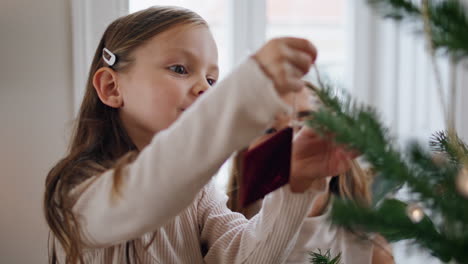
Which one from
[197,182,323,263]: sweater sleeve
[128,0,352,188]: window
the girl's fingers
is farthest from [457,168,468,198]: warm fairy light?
[128,0,352,188]: window

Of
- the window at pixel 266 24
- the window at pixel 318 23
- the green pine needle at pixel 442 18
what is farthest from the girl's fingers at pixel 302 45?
the window at pixel 318 23

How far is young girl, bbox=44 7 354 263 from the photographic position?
0.50 metres

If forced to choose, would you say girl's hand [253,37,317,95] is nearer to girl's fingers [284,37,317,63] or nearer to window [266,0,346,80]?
girl's fingers [284,37,317,63]

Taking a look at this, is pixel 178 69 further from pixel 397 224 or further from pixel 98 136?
pixel 397 224

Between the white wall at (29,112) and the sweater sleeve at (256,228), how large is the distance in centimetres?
64

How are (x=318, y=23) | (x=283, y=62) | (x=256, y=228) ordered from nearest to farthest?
(x=283, y=62) < (x=256, y=228) < (x=318, y=23)

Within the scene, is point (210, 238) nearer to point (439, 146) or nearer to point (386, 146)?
point (439, 146)

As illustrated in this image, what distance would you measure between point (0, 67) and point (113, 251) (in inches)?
32.9

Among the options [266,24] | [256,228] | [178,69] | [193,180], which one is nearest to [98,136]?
[178,69]

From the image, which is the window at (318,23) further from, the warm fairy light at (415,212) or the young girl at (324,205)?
the warm fairy light at (415,212)

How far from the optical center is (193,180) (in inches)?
21.0

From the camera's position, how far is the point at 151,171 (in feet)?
1.81

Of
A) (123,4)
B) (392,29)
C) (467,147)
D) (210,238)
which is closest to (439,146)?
(467,147)

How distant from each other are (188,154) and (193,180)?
31mm
